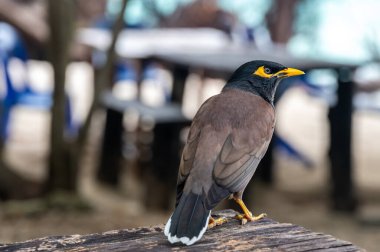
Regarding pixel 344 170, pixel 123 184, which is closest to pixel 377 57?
pixel 344 170

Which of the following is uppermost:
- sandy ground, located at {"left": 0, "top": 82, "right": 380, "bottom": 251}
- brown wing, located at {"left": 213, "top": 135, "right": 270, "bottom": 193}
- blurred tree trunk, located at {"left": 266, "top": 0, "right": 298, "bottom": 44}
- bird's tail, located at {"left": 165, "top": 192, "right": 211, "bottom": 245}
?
blurred tree trunk, located at {"left": 266, "top": 0, "right": 298, "bottom": 44}

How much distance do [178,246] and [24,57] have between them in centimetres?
612

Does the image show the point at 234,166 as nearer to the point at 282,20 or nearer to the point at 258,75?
the point at 258,75

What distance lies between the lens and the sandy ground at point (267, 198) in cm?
526

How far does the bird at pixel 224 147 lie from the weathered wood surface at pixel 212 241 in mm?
104

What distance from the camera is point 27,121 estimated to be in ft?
33.1

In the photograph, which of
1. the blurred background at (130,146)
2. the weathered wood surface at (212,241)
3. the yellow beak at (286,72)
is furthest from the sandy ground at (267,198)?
the yellow beak at (286,72)

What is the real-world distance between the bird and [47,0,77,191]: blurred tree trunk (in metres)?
3.15

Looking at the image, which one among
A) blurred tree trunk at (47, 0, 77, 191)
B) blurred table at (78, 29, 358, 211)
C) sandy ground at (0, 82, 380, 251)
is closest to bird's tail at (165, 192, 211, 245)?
sandy ground at (0, 82, 380, 251)

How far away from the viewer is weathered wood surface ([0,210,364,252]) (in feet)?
7.70

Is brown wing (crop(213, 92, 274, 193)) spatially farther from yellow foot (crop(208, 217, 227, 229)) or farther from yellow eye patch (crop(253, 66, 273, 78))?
yellow foot (crop(208, 217, 227, 229))

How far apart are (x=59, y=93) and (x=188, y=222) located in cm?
355

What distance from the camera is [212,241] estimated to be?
2418 mm

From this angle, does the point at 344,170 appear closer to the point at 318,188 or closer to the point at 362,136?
the point at 318,188
